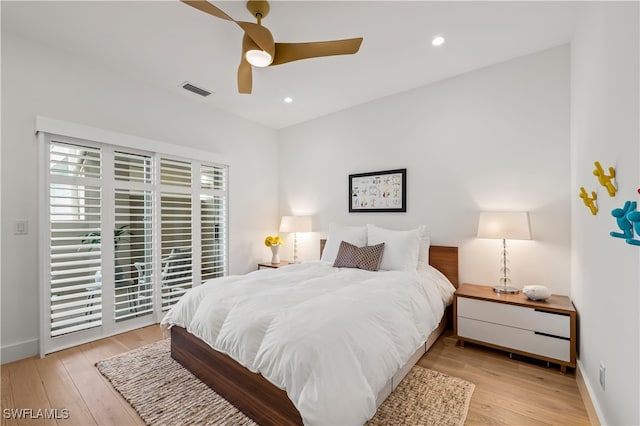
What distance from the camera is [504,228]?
8.66ft

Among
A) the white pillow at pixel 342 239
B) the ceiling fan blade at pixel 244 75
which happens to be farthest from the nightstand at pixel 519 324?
the ceiling fan blade at pixel 244 75

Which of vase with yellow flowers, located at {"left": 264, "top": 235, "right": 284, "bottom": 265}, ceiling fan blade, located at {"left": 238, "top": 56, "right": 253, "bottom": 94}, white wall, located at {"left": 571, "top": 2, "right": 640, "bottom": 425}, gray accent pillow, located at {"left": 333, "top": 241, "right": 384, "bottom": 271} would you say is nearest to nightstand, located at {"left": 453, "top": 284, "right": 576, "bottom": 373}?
white wall, located at {"left": 571, "top": 2, "right": 640, "bottom": 425}

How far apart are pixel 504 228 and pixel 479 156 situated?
87cm

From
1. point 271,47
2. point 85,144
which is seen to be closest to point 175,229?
point 85,144

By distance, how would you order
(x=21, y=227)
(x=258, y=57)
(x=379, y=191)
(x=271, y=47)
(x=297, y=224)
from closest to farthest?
(x=271, y=47), (x=258, y=57), (x=21, y=227), (x=379, y=191), (x=297, y=224)

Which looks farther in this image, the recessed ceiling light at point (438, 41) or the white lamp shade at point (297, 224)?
the white lamp shade at point (297, 224)

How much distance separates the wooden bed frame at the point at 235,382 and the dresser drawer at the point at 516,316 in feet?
6.36

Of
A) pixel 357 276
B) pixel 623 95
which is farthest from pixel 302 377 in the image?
pixel 623 95

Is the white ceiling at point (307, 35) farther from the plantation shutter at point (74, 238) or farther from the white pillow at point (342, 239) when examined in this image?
the white pillow at point (342, 239)

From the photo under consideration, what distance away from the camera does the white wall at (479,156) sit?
267 cm

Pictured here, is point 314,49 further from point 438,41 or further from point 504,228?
point 504,228

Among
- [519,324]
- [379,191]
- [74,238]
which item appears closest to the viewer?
[519,324]

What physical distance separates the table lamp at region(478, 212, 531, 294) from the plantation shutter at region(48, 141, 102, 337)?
386 cm

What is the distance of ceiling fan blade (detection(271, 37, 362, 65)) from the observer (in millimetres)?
2016
